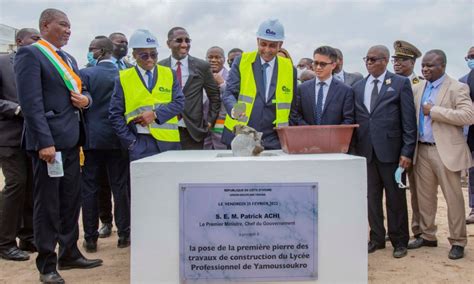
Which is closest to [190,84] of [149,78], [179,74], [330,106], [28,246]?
[179,74]

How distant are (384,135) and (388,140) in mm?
62

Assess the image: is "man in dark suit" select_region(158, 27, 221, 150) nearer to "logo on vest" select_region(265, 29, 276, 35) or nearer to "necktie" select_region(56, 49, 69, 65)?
"logo on vest" select_region(265, 29, 276, 35)

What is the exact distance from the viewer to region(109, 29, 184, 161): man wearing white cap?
15.7 feet

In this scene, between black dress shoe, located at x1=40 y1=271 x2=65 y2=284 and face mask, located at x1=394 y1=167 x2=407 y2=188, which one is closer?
black dress shoe, located at x1=40 y1=271 x2=65 y2=284

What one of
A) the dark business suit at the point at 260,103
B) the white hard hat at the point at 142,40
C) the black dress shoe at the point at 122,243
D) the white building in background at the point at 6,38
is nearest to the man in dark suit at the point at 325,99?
the dark business suit at the point at 260,103

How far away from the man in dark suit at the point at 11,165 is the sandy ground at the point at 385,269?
0.21 metres

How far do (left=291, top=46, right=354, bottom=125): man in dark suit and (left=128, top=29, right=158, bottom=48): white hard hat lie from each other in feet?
4.85

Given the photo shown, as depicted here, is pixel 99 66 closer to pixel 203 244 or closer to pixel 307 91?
pixel 307 91

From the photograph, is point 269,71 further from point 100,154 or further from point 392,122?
point 100,154

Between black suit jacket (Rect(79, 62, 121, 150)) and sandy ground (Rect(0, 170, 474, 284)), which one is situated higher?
black suit jacket (Rect(79, 62, 121, 150))

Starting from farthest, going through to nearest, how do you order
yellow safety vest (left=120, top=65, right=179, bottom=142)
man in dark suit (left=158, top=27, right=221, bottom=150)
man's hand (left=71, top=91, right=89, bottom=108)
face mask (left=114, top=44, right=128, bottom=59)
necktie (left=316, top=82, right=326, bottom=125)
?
face mask (left=114, top=44, right=128, bottom=59) < man in dark suit (left=158, top=27, right=221, bottom=150) < necktie (left=316, top=82, right=326, bottom=125) < yellow safety vest (left=120, top=65, right=179, bottom=142) < man's hand (left=71, top=91, right=89, bottom=108)

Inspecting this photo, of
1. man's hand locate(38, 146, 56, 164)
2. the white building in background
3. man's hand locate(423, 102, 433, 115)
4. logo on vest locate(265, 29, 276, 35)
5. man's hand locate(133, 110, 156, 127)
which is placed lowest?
man's hand locate(38, 146, 56, 164)

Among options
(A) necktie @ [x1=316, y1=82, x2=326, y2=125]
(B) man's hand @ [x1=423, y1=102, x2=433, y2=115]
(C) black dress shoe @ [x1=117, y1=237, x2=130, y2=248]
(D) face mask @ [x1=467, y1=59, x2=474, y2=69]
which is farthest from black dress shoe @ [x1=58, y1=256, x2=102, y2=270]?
(D) face mask @ [x1=467, y1=59, x2=474, y2=69]

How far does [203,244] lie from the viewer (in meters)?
3.58
